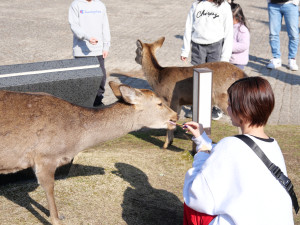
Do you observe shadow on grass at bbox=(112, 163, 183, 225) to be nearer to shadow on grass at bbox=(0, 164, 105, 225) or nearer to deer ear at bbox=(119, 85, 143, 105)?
shadow on grass at bbox=(0, 164, 105, 225)

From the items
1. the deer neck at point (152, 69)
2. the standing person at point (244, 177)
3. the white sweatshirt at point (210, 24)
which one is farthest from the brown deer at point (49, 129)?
the white sweatshirt at point (210, 24)

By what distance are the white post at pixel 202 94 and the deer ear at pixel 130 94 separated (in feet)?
3.06

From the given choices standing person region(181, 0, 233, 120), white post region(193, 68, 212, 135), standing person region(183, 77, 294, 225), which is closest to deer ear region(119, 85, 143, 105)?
white post region(193, 68, 212, 135)

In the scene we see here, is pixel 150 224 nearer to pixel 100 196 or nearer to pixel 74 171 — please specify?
pixel 100 196

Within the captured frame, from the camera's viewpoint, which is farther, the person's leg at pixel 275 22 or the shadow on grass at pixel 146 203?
the person's leg at pixel 275 22

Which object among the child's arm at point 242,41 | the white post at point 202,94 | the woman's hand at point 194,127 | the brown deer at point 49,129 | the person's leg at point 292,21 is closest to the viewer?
the woman's hand at point 194,127

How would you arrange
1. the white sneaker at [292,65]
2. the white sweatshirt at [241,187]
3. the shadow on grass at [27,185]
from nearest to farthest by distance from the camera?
the white sweatshirt at [241,187] → the shadow on grass at [27,185] → the white sneaker at [292,65]

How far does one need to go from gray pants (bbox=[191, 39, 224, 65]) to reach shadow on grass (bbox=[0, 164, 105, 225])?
2.88 m

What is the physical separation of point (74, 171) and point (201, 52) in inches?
124

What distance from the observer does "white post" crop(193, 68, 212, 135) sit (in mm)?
5422

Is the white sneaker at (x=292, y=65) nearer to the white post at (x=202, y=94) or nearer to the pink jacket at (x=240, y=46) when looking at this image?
the pink jacket at (x=240, y=46)

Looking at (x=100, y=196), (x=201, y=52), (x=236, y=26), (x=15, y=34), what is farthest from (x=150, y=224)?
(x=15, y=34)

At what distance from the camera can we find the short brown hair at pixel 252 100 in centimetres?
274

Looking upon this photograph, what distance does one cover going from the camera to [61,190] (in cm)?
521
